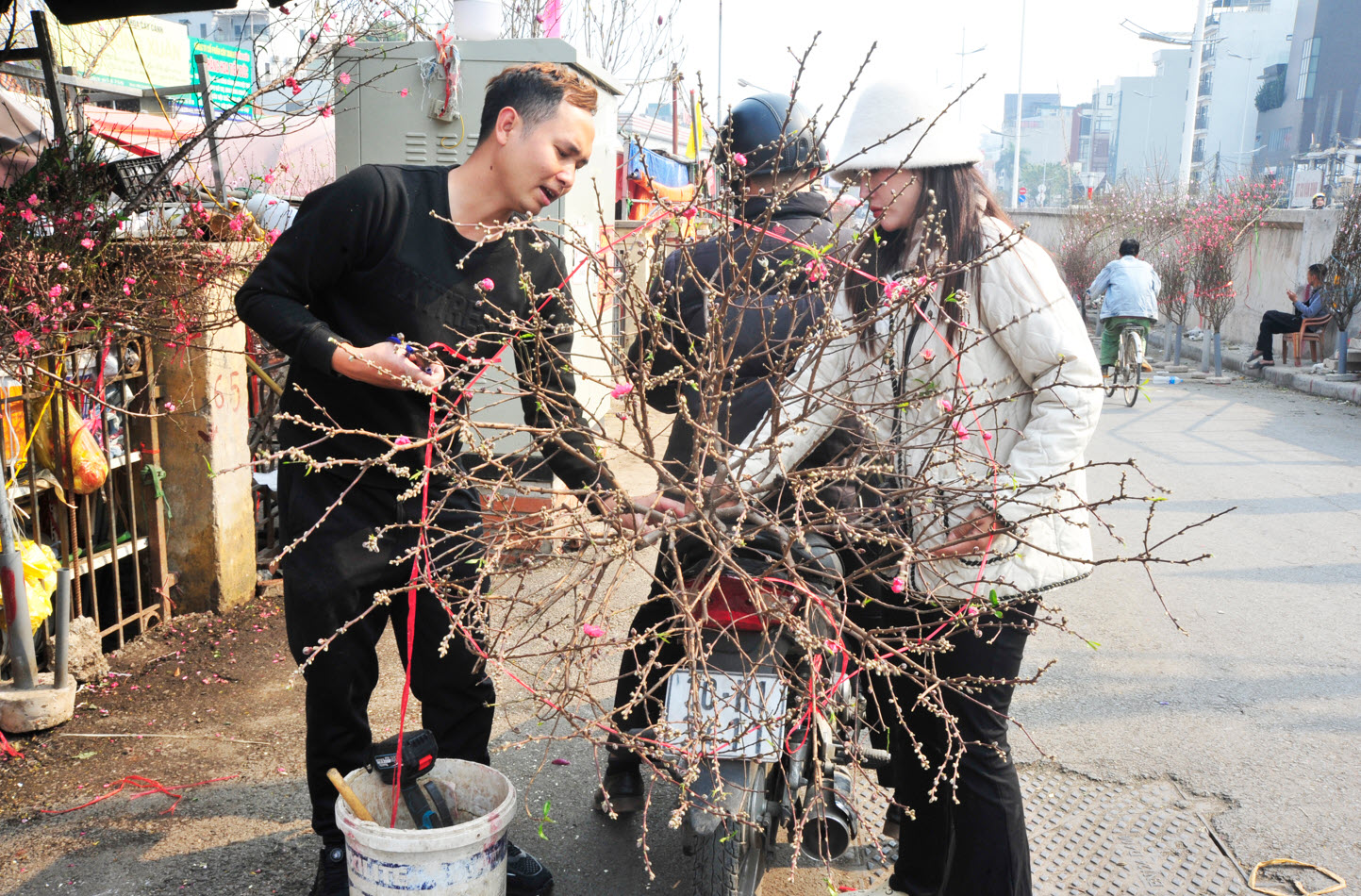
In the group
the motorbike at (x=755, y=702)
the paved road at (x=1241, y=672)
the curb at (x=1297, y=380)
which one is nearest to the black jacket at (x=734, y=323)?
the motorbike at (x=755, y=702)

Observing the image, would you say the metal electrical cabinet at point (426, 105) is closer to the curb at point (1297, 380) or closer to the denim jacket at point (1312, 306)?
the curb at point (1297, 380)

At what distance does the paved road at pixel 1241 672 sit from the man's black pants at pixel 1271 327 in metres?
8.06

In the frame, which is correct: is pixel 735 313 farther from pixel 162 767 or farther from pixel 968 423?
pixel 162 767

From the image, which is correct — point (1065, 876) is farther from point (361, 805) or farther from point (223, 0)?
point (223, 0)

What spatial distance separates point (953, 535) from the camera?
7.86ft

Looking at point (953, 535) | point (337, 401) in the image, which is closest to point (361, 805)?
point (337, 401)

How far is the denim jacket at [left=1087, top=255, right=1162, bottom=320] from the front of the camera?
13430mm

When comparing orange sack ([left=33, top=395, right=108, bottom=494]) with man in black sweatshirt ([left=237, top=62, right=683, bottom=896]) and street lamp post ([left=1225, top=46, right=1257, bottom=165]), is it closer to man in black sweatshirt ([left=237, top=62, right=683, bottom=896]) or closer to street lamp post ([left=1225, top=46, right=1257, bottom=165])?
man in black sweatshirt ([left=237, top=62, right=683, bottom=896])

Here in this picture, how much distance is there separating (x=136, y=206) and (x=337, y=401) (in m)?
2.01

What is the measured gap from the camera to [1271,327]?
16.0 meters

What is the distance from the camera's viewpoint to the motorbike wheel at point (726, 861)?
2.49 m

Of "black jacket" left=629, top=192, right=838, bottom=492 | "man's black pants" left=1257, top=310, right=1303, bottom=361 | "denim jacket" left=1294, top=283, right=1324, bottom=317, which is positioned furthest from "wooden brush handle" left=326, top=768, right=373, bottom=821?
"man's black pants" left=1257, top=310, right=1303, bottom=361

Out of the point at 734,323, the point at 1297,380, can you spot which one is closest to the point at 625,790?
the point at 734,323

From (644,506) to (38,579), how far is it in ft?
9.39
